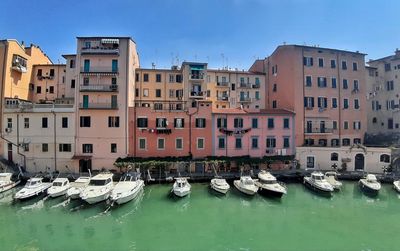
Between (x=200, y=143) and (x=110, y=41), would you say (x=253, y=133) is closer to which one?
(x=200, y=143)

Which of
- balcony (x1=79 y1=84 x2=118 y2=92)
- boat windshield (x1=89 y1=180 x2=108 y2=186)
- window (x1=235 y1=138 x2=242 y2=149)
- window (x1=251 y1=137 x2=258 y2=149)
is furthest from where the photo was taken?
window (x1=251 y1=137 x2=258 y2=149)

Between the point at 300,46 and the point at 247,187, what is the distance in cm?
2420

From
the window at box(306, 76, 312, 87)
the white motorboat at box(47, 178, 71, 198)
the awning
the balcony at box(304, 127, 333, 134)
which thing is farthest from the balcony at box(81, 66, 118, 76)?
the balcony at box(304, 127, 333, 134)

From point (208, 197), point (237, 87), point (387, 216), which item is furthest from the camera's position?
point (237, 87)

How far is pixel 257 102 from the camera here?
156 feet

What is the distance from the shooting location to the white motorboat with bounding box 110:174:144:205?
83.6 ft

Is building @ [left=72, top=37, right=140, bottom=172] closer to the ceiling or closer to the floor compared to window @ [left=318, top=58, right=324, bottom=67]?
closer to the floor

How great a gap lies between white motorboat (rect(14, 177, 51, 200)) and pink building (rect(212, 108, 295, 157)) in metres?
20.6

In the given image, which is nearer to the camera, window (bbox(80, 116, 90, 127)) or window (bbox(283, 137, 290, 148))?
window (bbox(80, 116, 90, 127))

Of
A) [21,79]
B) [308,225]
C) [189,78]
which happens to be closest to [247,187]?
[308,225]

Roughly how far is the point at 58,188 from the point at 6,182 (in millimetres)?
7550

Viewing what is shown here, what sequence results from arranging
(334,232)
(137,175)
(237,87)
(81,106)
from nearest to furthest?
(334,232) < (137,175) < (81,106) < (237,87)

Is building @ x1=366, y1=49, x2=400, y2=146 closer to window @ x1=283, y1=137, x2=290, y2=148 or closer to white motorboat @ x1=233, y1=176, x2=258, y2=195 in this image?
window @ x1=283, y1=137, x2=290, y2=148

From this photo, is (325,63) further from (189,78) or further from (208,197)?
(208,197)
